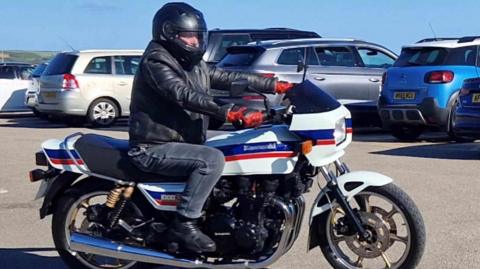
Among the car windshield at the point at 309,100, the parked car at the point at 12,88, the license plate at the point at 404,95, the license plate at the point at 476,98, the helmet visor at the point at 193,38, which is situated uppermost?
the helmet visor at the point at 193,38

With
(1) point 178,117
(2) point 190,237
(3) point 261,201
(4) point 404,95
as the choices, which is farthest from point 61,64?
(3) point 261,201

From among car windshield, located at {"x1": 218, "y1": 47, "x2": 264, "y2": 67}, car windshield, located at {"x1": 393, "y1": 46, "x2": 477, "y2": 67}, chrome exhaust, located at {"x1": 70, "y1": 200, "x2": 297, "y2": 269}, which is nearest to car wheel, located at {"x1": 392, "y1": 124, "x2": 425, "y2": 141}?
car windshield, located at {"x1": 393, "y1": 46, "x2": 477, "y2": 67}

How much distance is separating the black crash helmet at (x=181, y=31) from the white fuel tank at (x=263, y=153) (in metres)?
0.63

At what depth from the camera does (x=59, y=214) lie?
19.7 feet

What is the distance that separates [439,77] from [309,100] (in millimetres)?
8711

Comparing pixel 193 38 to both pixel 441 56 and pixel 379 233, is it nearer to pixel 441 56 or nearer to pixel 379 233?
pixel 379 233

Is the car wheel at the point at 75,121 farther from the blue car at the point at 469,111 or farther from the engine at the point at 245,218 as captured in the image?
the engine at the point at 245,218

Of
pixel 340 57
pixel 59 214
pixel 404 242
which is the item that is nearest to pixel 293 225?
pixel 404 242

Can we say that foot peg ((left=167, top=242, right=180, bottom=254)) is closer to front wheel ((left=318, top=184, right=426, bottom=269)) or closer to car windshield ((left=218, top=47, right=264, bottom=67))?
front wheel ((left=318, top=184, right=426, bottom=269))

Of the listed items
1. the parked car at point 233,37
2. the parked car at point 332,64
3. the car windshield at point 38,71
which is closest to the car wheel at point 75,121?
the car windshield at point 38,71

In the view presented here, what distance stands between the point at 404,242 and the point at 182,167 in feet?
4.79

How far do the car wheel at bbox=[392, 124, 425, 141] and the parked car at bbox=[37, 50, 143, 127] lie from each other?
21.8 feet

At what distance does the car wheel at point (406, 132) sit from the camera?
1488cm

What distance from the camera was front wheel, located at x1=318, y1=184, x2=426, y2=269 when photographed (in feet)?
18.1
